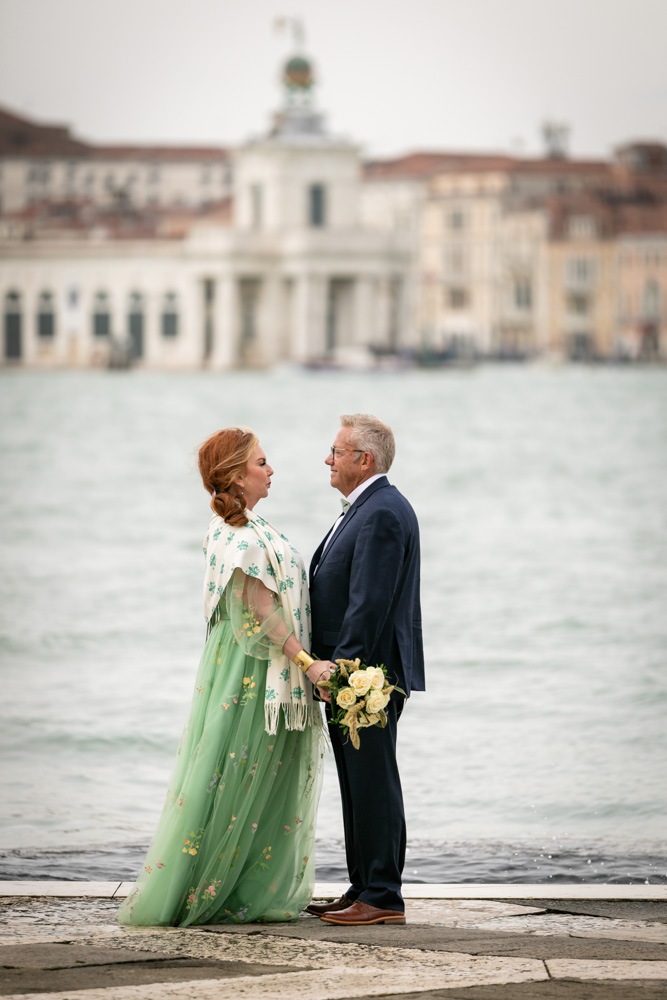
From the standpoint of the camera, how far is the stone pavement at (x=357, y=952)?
328 cm

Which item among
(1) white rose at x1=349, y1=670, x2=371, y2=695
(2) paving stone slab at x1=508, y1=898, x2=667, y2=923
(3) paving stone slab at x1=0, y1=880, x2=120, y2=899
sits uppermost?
(1) white rose at x1=349, y1=670, x2=371, y2=695

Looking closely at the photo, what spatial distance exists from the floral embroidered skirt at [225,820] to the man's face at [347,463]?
388 mm

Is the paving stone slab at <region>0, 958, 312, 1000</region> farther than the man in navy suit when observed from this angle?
No

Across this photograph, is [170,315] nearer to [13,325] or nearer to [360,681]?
[13,325]

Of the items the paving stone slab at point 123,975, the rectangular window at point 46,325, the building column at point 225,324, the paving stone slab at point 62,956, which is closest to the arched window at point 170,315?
the building column at point 225,324

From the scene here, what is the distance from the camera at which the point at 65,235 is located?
94.6m

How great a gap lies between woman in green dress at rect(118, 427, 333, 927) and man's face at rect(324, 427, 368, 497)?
0.48ft

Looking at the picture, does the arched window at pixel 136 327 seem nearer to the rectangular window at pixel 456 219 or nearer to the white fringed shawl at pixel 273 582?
the rectangular window at pixel 456 219


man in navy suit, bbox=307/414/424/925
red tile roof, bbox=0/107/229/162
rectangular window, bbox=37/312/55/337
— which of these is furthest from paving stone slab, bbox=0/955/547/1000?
red tile roof, bbox=0/107/229/162

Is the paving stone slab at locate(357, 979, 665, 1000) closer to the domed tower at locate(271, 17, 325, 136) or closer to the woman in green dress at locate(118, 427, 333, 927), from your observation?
the woman in green dress at locate(118, 427, 333, 927)

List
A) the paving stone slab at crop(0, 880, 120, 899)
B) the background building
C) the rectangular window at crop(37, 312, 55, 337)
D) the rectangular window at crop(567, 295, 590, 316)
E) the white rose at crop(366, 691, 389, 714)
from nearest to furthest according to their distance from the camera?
the white rose at crop(366, 691, 389, 714)
the paving stone slab at crop(0, 880, 120, 899)
the background building
the rectangular window at crop(37, 312, 55, 337)
the rectangular window at crop(567, 295, 590, 316)

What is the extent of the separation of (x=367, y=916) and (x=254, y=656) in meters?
0.58

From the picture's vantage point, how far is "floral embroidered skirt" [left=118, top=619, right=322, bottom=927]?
3900mm

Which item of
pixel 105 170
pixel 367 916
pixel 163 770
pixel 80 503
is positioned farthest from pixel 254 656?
pixel 105 170
